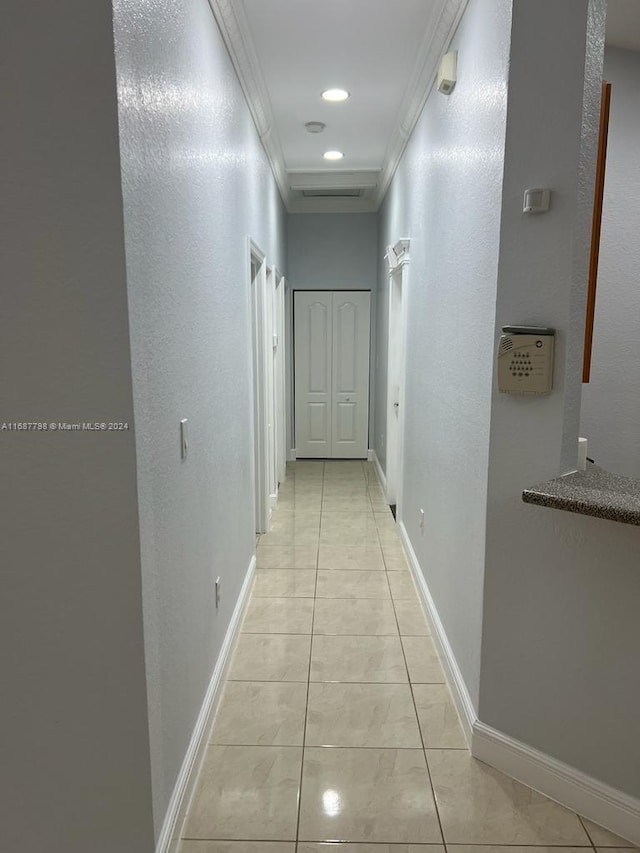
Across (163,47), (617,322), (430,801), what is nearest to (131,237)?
(163,47)

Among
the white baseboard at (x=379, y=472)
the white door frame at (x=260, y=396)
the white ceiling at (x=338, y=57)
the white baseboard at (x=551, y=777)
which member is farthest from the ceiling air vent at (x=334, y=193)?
the white baseboard at (x=551, y=777)

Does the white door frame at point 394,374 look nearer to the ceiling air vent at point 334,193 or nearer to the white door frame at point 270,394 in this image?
the white door frame at point 270,394

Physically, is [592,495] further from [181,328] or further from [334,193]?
[334,193]

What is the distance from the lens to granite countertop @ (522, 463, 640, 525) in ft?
4.82

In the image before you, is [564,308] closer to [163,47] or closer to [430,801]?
[163,47]

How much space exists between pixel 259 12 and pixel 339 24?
39cm

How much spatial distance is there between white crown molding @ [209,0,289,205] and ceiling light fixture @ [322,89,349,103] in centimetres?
36

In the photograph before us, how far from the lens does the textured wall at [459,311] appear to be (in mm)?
2020

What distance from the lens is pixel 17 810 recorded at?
60.1 inches

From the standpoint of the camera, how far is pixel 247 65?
9.70 ft

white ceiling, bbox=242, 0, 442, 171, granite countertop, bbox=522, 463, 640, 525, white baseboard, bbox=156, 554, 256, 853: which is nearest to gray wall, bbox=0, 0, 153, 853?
white baseboard, bbox=156, 554, 256, 853

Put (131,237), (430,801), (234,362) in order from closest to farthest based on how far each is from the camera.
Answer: (131,237) < (430,801) < (234,362)

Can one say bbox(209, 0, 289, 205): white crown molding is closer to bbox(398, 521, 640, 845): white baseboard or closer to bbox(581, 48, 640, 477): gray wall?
bbox(581, 48, 640, 477): gray wall

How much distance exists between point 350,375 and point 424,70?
4020 millimetres
